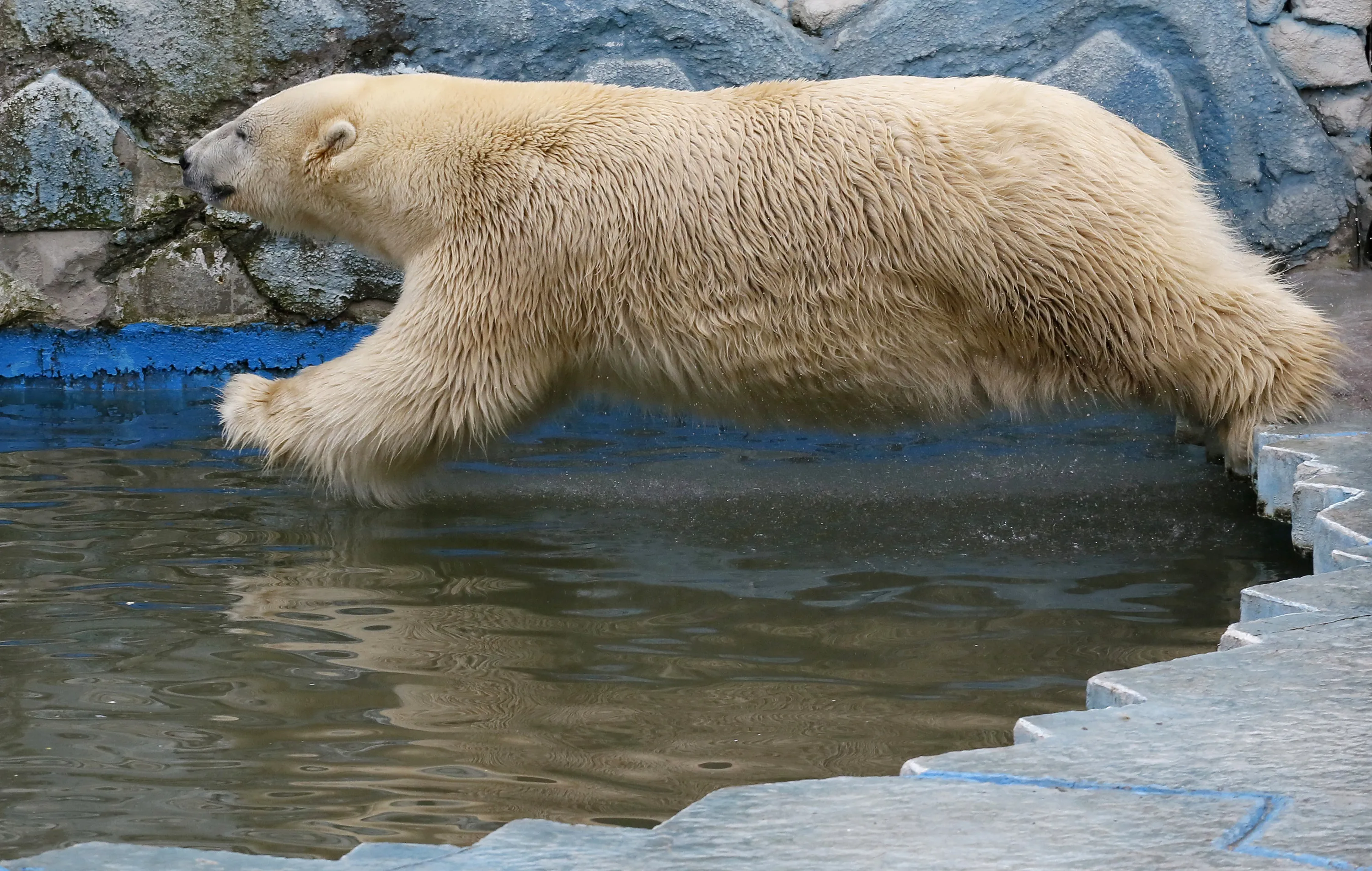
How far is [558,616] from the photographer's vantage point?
323cm

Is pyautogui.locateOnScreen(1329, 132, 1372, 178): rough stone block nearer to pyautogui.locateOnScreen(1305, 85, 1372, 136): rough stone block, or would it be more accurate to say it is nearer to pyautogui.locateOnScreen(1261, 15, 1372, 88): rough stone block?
pyautogui.locateOnScreen(1305, 85, 1372, 136): rough stone block

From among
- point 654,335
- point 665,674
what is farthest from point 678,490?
point 665,674

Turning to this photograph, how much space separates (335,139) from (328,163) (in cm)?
7

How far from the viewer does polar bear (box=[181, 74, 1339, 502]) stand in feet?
11.9

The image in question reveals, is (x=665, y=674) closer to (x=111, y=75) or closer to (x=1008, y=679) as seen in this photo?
(x=1008, y=679)

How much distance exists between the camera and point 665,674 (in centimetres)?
280

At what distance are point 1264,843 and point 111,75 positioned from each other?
5.55 m

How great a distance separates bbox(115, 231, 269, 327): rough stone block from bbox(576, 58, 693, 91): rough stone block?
1.62 metres

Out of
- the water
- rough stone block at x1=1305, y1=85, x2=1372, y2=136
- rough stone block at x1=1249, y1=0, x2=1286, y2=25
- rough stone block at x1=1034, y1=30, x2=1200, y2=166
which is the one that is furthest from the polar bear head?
rough stone block at x1=1305, y1=85, x2=1372, y2=136

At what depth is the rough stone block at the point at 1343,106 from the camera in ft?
19.1

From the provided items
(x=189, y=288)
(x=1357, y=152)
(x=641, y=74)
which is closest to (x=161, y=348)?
(x=189, y=288)

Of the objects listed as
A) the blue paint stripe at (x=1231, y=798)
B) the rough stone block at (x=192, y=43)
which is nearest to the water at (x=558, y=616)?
the blue paint stripe at (x=1231, y=798)

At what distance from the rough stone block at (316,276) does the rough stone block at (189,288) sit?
0.08 metres

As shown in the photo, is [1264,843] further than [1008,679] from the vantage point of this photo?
No
